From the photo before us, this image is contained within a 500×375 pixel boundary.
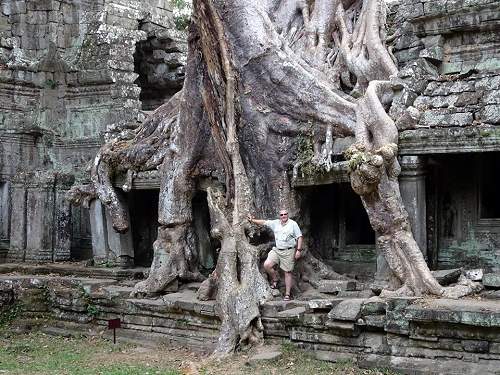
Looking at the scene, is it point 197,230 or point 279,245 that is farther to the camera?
point 197,230

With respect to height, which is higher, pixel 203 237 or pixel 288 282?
pixel 203 237

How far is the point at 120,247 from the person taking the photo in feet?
42.0

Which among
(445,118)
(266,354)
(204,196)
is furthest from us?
(204,196)

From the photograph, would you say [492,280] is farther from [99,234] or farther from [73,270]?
[73,270]

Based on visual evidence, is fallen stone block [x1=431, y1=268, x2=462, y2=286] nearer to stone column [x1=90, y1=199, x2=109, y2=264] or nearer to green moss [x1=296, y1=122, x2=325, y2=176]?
green moss [x1=296, y1=122, x2=325, y2=176]

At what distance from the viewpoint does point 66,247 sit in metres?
13.9

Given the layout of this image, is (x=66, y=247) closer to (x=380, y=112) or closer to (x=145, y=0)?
(x=145, y=0)

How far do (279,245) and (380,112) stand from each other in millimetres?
1974

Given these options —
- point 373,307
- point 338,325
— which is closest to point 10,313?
point 338,325

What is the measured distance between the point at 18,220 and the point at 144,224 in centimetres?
228

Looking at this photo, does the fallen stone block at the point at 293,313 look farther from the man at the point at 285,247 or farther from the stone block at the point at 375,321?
the stone block at the point at 375,321

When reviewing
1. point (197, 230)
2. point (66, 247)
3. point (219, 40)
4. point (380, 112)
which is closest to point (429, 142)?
point (380, 112)

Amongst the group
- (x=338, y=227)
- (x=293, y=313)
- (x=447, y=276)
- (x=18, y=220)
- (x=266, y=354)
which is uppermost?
(x=18, y=220)

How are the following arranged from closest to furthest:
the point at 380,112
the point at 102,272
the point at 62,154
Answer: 1. the point at 380,112
2. the point at 102,272
3. the point at 62,154
